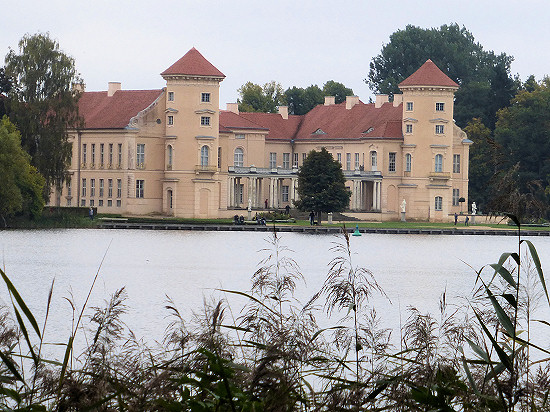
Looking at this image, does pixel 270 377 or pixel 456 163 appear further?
pixel 456 163

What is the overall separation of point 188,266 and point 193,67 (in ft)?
155

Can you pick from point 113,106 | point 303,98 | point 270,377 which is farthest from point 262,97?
point 270,377

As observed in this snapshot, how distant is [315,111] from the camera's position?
115 metres

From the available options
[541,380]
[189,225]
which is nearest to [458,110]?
A: [189,225]

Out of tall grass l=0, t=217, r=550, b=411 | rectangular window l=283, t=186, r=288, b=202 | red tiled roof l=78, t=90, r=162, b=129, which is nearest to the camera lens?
tall grass l=0, t=217, r=550, b=411

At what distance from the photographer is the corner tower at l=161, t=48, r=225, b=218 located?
93.1 meters

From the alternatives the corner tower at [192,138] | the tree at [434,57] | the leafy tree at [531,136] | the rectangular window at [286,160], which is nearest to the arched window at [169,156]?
the corner tower at [192,138]

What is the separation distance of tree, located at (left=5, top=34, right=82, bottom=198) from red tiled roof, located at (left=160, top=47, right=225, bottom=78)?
15040 mm

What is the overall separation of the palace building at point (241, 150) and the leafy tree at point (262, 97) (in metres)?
14.5

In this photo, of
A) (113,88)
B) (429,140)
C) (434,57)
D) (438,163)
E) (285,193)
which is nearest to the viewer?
(429,140)

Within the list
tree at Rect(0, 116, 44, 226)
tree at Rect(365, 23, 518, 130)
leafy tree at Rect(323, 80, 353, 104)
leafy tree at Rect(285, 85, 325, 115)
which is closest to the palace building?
leafy tree at Rect(285, 85, 325, 115)

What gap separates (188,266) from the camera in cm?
4816

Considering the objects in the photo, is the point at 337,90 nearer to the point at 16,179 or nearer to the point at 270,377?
the point at 16,179

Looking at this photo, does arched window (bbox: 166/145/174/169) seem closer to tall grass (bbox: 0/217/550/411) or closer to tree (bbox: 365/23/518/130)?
tree (bbox: 365/23/518/130)
